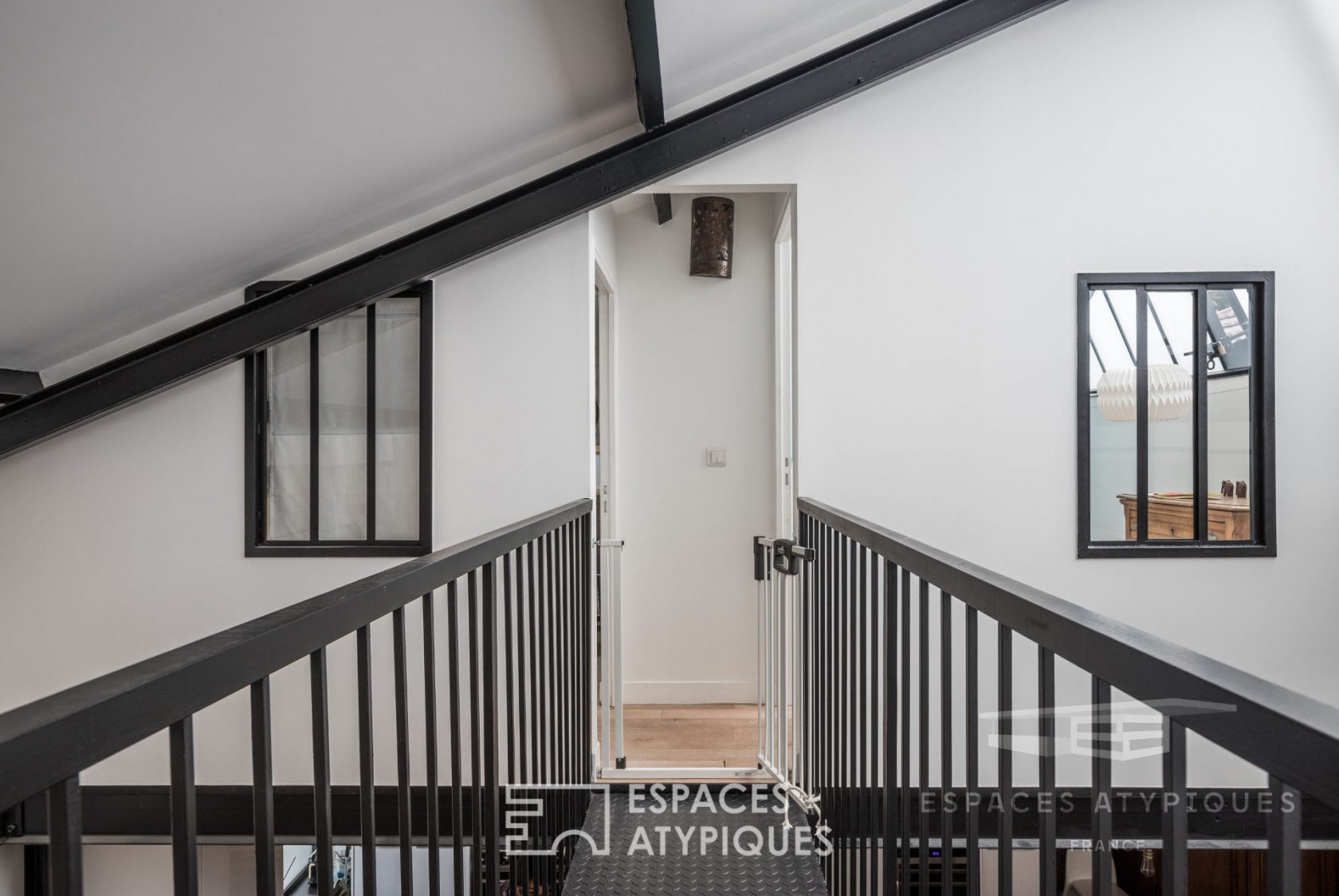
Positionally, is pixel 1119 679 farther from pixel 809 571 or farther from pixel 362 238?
pixel 362 238

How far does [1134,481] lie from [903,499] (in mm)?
861

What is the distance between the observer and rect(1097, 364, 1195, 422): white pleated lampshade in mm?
2891

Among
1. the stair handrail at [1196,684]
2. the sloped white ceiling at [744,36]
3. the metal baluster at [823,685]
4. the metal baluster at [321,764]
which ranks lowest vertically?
the metal baluster at [823,685]

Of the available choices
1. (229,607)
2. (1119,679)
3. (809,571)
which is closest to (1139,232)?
(809,571)

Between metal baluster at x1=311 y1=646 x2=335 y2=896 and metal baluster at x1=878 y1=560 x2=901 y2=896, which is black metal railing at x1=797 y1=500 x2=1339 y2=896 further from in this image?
metal baluster at x1=311 y1=646 x2=335 y2=896

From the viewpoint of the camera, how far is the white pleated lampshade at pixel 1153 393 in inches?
114

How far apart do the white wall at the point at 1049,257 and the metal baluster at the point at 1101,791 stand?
2180 mm

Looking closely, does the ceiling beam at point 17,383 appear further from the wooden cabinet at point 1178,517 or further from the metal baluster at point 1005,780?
the wooden cabinet at point 1178,517

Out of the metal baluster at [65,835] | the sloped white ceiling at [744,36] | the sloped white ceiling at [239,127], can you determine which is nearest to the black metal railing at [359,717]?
the metal baluster at [65,835]

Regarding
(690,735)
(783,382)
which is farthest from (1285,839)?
(783,382)

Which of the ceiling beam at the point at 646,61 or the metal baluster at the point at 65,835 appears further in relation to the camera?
the ceiling beam at the point at 646,61

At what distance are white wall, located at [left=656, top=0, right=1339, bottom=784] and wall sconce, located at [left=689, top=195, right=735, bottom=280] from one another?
1.08 meters

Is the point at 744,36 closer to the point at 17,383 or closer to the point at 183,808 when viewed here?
the point at 183,808

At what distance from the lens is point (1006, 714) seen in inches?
36.0
